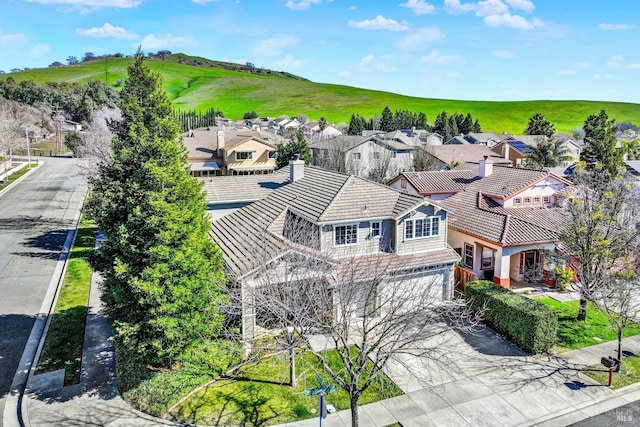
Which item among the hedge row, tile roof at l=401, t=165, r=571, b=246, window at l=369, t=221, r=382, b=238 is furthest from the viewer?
tile roof at l=401, t=165, r=571, b=246

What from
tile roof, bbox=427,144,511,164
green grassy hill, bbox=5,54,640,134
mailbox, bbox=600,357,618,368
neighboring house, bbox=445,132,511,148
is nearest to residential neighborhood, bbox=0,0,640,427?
mailbox, bbox=600,357,618,368

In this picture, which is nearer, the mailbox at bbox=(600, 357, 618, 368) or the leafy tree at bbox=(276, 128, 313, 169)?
the mailbox at bbox=(600, 357, 618, 368)

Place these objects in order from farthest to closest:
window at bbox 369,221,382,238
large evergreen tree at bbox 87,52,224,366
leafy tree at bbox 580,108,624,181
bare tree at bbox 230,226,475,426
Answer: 1. leafy tree at bbox 580,108,624,181
2. window at bbox 369,221,382,238
3. large evergreen tree at bbox 87,52,224,366
4. bare tree at bbox 230,226,475,426

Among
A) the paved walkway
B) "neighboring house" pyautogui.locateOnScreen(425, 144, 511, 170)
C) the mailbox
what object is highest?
"neighboring house" pyautogui.locateOnScreen(425, 144, 511, 170)

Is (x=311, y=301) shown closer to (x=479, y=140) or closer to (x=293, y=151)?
(x=293, y=151)

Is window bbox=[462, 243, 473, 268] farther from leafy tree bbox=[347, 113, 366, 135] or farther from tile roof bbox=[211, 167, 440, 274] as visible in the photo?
leafy tree bbox=[347, 113, 366, 135]

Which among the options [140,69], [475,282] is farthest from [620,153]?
[140,69]
